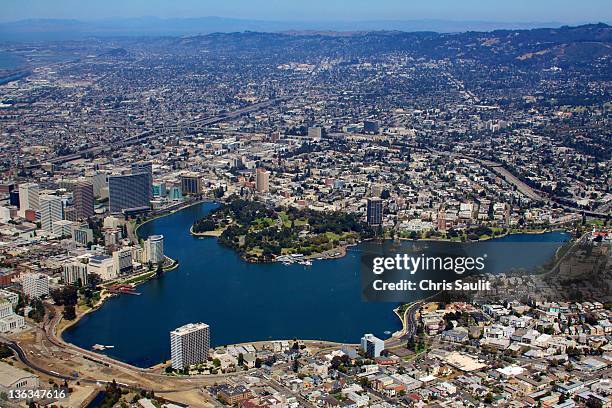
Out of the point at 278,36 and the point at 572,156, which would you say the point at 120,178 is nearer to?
the point at 572,156

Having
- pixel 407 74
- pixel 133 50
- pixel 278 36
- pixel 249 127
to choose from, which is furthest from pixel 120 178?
pixel 278 36

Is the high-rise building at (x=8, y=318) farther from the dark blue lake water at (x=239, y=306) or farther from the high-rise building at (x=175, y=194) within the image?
the high-rise building at (x=175, y=194)

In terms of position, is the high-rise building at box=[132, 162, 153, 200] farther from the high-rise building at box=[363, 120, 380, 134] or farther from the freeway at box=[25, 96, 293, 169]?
the high-rise building at box=[363, 120, 380, 134]

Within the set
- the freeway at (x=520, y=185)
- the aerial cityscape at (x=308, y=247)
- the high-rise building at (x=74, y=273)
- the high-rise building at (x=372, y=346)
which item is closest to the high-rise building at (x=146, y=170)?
the aerial cityscape at (x=308, y=247)

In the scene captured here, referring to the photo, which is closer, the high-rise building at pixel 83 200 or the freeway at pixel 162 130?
the high-rise building at pixel 83 200

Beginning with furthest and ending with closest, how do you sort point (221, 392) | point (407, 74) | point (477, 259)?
point (407, 74), point (477, 259), point (221, 392)

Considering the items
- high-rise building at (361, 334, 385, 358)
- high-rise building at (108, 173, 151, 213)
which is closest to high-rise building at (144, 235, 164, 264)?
high-rise building at (108, 173, 151, 213)
